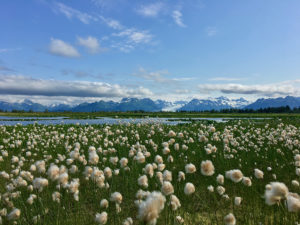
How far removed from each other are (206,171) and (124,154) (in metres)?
7.06

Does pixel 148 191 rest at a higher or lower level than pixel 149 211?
lower

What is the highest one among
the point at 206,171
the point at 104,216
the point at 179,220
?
the point at 206,171

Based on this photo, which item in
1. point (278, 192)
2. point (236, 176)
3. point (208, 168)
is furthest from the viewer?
point (208, 168)

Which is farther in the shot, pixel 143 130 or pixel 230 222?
pixel 143 130

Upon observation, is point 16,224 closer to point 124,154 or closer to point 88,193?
point 88,193

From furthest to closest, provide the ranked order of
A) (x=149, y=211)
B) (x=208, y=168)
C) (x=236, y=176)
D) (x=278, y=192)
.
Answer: (x=208, y=168) < (x=236, y=176) < (x=278, y=192) < (x=149, y=211)

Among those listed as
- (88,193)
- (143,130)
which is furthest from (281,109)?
(88,193)

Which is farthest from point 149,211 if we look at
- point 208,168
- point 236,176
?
point 236,176

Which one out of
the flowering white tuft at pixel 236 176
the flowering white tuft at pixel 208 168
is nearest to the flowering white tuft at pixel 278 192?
the flowering white tuft at pixel 236 176

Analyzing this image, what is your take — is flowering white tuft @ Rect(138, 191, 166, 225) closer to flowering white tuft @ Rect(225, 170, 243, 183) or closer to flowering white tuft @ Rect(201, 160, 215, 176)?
flowering white tuft @ Rect(201, 160, 215, 176)

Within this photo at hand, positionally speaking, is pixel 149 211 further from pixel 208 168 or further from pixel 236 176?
pixel 236 176

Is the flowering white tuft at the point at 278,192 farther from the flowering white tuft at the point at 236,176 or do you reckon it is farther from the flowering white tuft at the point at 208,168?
the flowering white tuft at the point at 208,168

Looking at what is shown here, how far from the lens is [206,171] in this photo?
3402mm

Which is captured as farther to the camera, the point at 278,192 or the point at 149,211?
the point at 278,192
